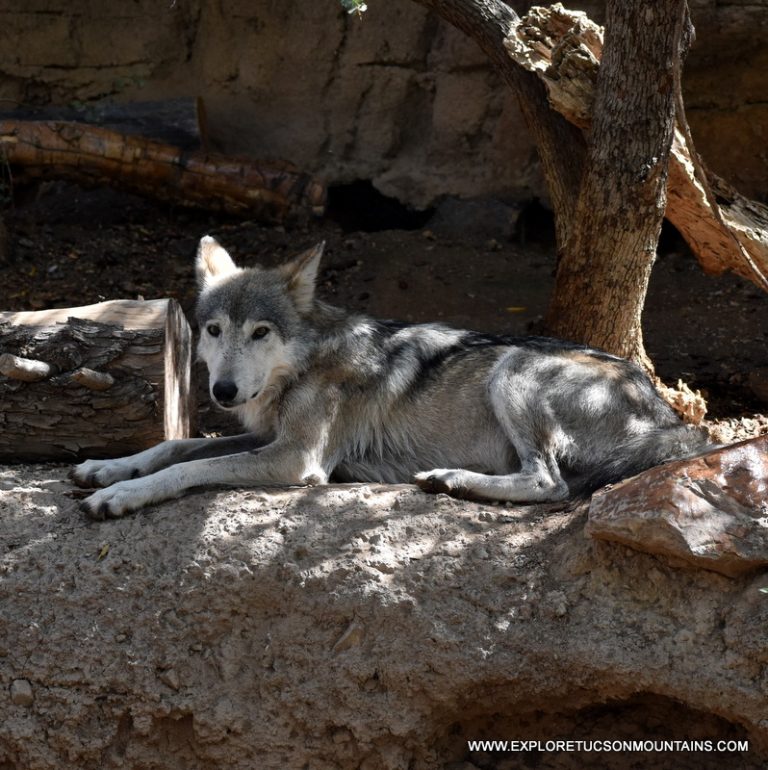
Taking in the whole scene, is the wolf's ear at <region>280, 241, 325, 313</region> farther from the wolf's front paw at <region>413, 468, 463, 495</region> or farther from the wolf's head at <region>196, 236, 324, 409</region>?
the wolf's front paw at <region>413, 468, 463, 495</region>

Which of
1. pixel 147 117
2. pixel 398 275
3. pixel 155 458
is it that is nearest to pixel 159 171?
pixel 147 117

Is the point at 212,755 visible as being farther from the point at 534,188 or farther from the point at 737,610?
the point at 534,188

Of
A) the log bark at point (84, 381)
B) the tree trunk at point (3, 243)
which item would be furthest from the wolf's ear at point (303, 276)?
the tree trunk at point (3, 243)

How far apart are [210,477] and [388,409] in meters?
1.09

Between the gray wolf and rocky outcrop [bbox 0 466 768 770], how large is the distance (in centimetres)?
50

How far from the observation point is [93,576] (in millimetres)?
4359

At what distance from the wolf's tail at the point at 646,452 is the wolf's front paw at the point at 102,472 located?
226 cm

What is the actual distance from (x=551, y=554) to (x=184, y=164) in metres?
6.27

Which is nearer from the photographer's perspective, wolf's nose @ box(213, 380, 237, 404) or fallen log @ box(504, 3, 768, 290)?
wolf's nose @ box(213, 380, 237, 404)

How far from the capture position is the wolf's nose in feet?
15.8

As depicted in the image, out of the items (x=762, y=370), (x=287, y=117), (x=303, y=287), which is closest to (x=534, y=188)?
(x=287, y=117)

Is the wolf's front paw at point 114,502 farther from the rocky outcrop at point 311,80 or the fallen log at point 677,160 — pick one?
the rocky outcrop at point 311,80

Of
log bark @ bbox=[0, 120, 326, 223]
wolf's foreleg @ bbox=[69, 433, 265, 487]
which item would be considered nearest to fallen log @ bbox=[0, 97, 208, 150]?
log bark @ bbox=[0, 120, 326, 223]

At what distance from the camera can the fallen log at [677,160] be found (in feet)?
20.1
